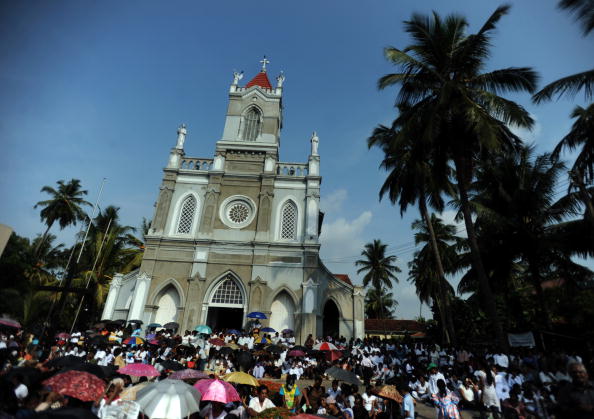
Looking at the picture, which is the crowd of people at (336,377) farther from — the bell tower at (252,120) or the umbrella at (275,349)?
the bell tower at (252,120)

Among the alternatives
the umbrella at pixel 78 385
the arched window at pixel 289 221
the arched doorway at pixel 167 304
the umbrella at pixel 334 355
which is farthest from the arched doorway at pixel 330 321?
the umbrella at pixel 78 385

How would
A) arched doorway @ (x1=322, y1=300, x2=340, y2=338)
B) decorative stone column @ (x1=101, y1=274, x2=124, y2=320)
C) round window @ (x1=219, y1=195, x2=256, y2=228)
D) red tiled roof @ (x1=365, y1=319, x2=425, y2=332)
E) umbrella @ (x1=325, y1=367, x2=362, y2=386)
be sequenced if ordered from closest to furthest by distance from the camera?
Answer: umbrella @ (x1=325, y1=367, x2=362, y2=386) < decorative stone column @ (x1=101, y1=274, x2=124, y2=320) < round window @ (x1=219, y1=195, x2=256, y2=228) < arched doorway @ (x1=322, y1=300, x2=340, y2=338) < red tiled roof @ (x1=365, y1=319, x2=425, y2=332)

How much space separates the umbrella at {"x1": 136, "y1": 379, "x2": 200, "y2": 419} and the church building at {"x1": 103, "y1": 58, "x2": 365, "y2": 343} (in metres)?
15.0

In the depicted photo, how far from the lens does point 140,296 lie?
20.2 m

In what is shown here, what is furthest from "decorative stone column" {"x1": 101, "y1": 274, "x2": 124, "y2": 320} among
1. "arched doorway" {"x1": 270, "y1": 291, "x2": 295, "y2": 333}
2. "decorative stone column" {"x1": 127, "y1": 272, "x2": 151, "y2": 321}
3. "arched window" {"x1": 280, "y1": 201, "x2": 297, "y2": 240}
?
"arched window" {"x1": 280, "y1": 201, "x2": 297, "y2": 240}

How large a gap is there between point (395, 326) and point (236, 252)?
84.8 feet

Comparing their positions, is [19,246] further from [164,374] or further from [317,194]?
[317,194]

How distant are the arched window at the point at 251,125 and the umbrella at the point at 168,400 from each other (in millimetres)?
22898

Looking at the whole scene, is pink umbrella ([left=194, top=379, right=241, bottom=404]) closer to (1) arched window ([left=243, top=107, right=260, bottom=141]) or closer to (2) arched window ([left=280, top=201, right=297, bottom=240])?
(2) arched window ([left=280, top=201, right=297, bottom=240])

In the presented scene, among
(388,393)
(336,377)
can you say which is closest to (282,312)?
(336,377)

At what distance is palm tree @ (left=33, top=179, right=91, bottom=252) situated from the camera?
113ft

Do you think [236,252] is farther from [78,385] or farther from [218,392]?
[78,385]

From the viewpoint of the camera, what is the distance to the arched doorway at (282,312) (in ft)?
67.1

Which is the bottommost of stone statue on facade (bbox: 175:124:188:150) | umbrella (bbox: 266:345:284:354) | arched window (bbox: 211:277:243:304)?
umbrella (bbox: 266:345:284:354)
